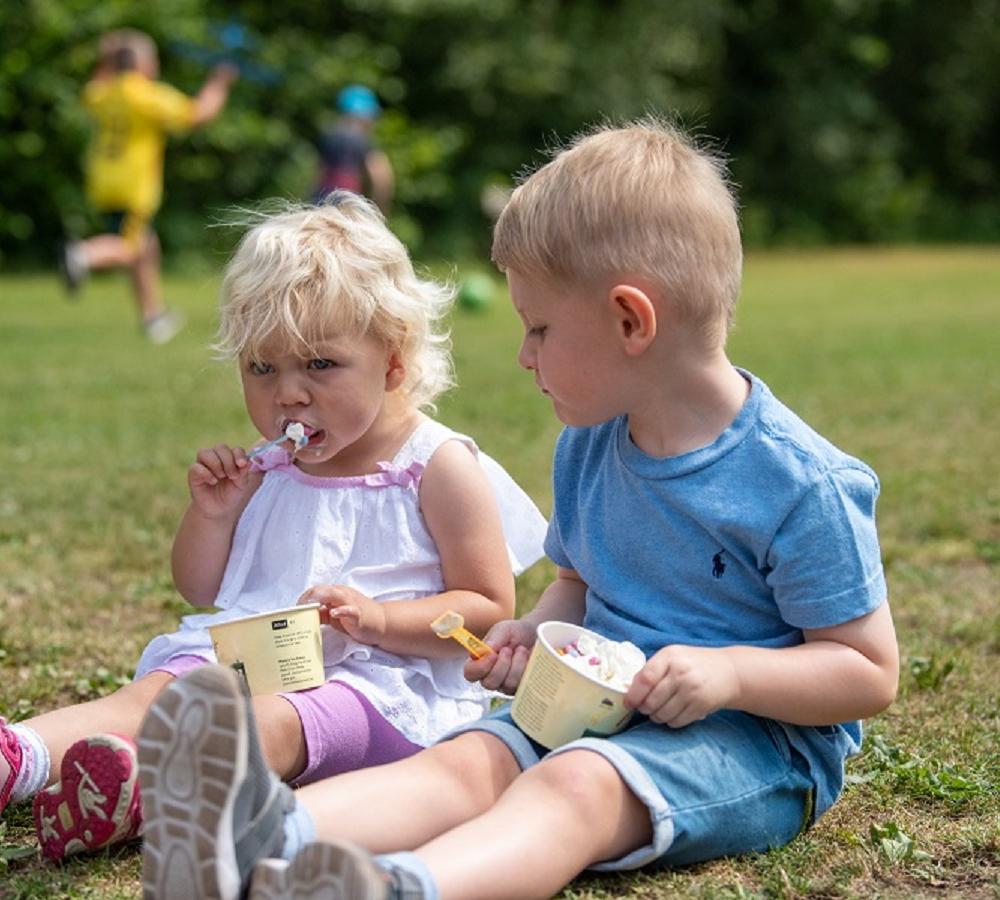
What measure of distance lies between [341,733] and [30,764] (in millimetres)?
488

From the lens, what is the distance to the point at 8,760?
97.3 inches

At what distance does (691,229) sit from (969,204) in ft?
84.8

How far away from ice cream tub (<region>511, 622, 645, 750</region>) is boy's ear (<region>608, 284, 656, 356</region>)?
0.41 meters

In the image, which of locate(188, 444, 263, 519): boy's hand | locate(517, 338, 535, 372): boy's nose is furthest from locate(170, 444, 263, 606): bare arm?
locate(517, 338, 535, 372): boy's nose

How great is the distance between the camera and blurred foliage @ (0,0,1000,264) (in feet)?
53.9

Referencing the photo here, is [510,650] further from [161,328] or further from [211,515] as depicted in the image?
[161,328]

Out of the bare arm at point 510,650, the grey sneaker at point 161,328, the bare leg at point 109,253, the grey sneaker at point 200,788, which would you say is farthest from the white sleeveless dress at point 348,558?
the bare leg at point 109,253

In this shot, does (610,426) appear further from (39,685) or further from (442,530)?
(39,685)

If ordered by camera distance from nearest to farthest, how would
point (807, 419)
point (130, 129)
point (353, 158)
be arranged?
point (807, 419) < point (130, 129) < point (353, 158)

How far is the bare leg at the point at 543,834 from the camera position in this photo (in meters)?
1.93

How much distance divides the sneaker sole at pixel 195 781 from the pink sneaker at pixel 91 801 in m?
0.35

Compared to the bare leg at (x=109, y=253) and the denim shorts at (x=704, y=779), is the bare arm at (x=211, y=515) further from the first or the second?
the bare leg at (x=109, y=253)

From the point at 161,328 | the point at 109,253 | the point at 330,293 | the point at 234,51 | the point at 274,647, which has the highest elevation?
the point at 330,293

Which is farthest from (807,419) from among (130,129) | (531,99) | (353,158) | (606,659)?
(531,99)
